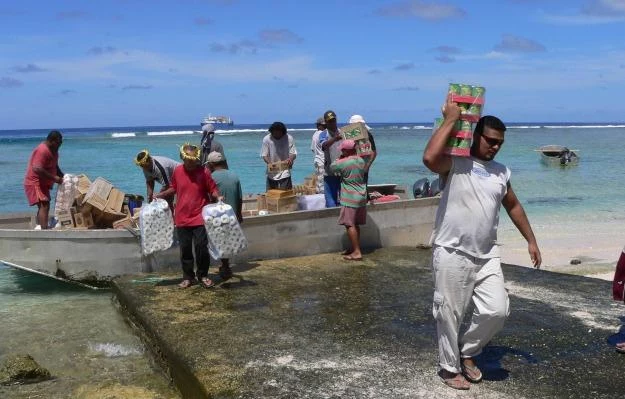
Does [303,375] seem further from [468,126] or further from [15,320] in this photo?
[15,320]

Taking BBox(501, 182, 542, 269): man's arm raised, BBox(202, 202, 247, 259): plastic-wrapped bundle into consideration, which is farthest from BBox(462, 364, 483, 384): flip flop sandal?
BBox(202, 202, 247, 259): plastic-wrapped bundle

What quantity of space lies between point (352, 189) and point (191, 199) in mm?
2343

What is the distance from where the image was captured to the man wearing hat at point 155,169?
23.6 feet

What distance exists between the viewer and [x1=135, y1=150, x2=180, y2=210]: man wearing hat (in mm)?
7188

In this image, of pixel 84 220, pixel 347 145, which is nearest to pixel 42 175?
pixel 84 220

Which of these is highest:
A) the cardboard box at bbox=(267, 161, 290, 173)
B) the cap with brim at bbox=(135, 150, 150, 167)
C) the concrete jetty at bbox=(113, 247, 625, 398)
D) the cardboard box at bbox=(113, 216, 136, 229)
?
the cap with brim at bbox=(135, 150, 150, 167)

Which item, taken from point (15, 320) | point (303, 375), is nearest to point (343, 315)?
point (303, 375)

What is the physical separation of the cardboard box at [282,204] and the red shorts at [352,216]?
92 centimetres

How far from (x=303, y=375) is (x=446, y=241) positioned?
1.45 m

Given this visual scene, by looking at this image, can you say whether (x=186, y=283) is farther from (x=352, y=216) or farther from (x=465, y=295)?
(x=465, y=295)

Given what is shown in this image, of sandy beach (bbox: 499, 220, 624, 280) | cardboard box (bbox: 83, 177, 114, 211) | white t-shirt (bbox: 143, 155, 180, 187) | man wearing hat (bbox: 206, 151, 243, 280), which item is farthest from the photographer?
sandy beach (bbox: 499, 220, 624, 280)

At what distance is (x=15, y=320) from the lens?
7.08 meters

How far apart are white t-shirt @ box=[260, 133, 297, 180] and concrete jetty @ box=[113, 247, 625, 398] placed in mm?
1759

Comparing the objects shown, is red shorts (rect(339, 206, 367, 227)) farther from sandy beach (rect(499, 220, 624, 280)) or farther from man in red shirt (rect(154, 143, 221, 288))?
sandy beach (rect(499, 220, 624, 280))
